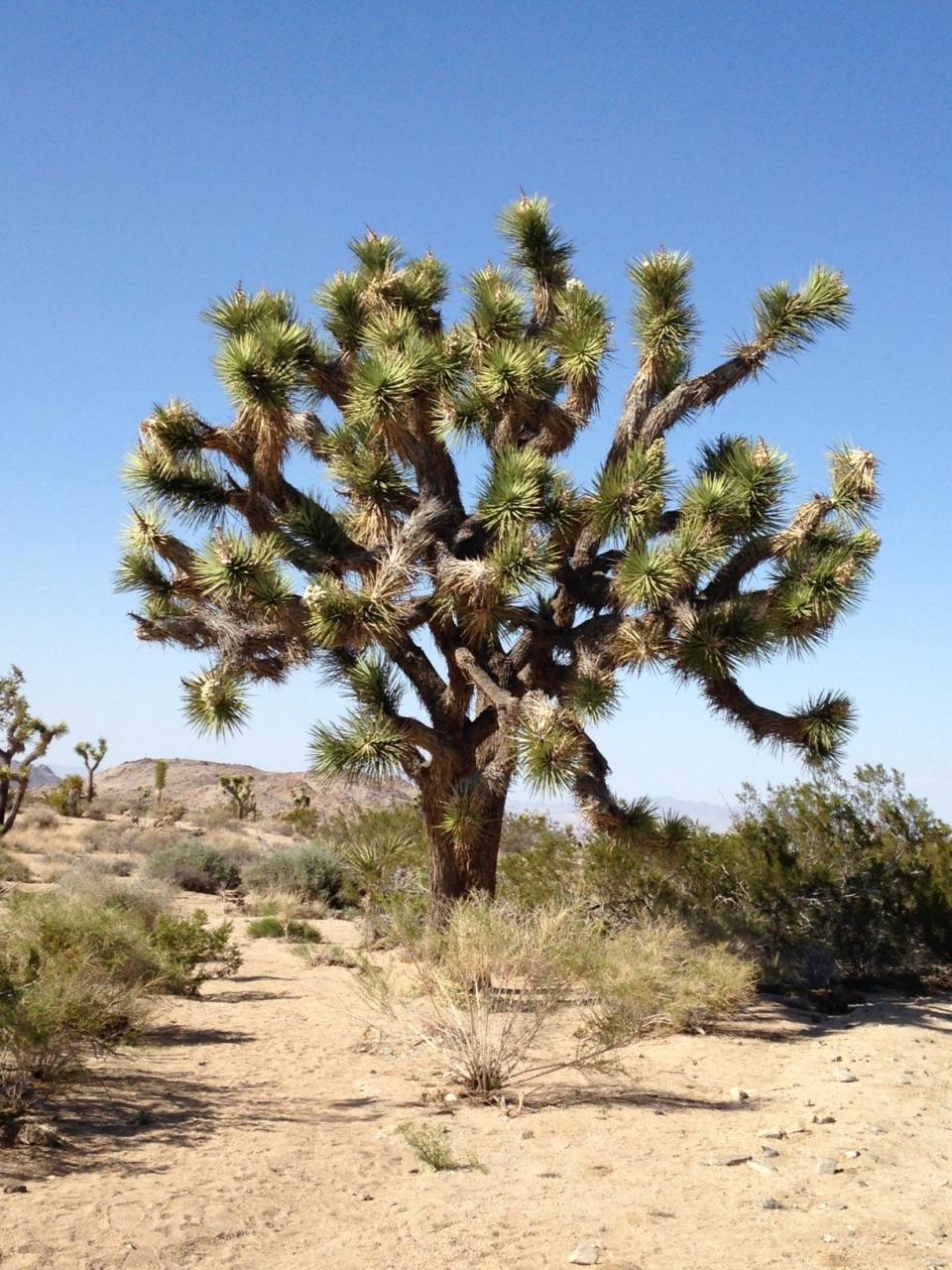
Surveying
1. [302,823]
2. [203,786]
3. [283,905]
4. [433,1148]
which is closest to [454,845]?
[433,1148]

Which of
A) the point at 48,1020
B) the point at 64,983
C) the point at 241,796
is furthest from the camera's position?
the point at 241,796

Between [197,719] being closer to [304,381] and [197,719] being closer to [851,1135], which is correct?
[304,381]

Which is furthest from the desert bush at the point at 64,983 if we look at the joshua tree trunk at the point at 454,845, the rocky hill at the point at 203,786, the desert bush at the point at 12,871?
the rocky hill at the point at 203,786

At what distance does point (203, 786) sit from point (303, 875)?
3745 centimetres

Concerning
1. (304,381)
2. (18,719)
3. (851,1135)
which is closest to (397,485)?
(304,381)

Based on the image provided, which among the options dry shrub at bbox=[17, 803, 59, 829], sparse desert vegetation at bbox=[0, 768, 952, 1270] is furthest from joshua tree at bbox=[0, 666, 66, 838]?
sparse desert vegetation at bbox=[0, 768, 952, 1270]

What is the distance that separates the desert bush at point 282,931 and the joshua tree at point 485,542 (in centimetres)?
461

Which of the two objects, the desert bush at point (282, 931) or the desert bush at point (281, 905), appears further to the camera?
the desert bush at point (281, 905)

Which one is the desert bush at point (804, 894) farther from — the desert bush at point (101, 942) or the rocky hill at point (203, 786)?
the rocky hill at point (203, 786)

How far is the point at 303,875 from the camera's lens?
18609mm

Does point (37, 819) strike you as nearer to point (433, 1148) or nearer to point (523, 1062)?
point (523, 1062)

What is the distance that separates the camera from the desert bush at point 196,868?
19469 millimetres

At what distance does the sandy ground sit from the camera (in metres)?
4.36

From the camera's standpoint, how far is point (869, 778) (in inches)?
511
